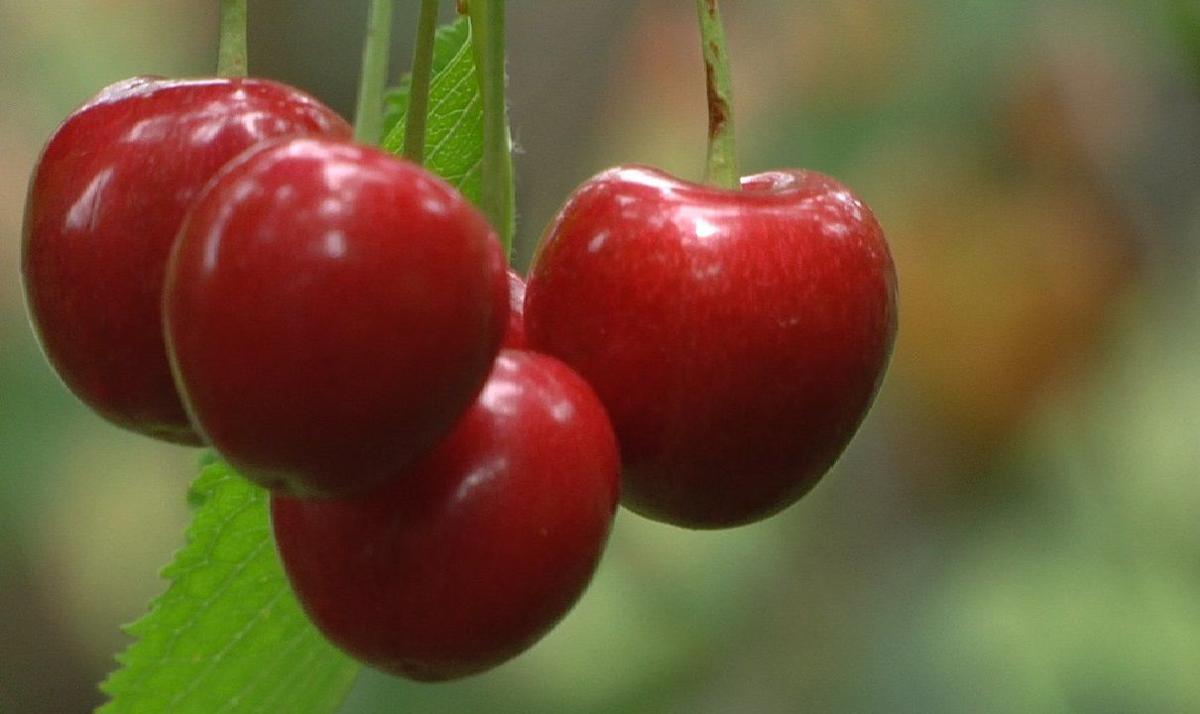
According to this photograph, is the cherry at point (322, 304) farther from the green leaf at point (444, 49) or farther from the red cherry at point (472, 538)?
the green leaf at point (444, 49)

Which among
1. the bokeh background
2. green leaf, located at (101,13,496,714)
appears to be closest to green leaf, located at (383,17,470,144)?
green leaf, located at (101,13,496,714)

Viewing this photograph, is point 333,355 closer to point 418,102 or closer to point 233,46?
point 418,102

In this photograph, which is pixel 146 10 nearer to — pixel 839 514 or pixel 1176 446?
pixel 839 514

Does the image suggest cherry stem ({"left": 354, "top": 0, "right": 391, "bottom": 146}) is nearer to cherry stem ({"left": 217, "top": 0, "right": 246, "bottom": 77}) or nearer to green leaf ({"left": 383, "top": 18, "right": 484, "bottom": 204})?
cherry stem ({"left": 217, "top": 0, "right": 246, "bottom": 77})

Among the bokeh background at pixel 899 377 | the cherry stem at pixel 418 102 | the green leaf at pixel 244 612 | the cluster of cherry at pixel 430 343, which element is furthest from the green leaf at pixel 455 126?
the bokeh background at pixel 899 377

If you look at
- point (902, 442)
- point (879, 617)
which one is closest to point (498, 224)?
point (879, 617)
